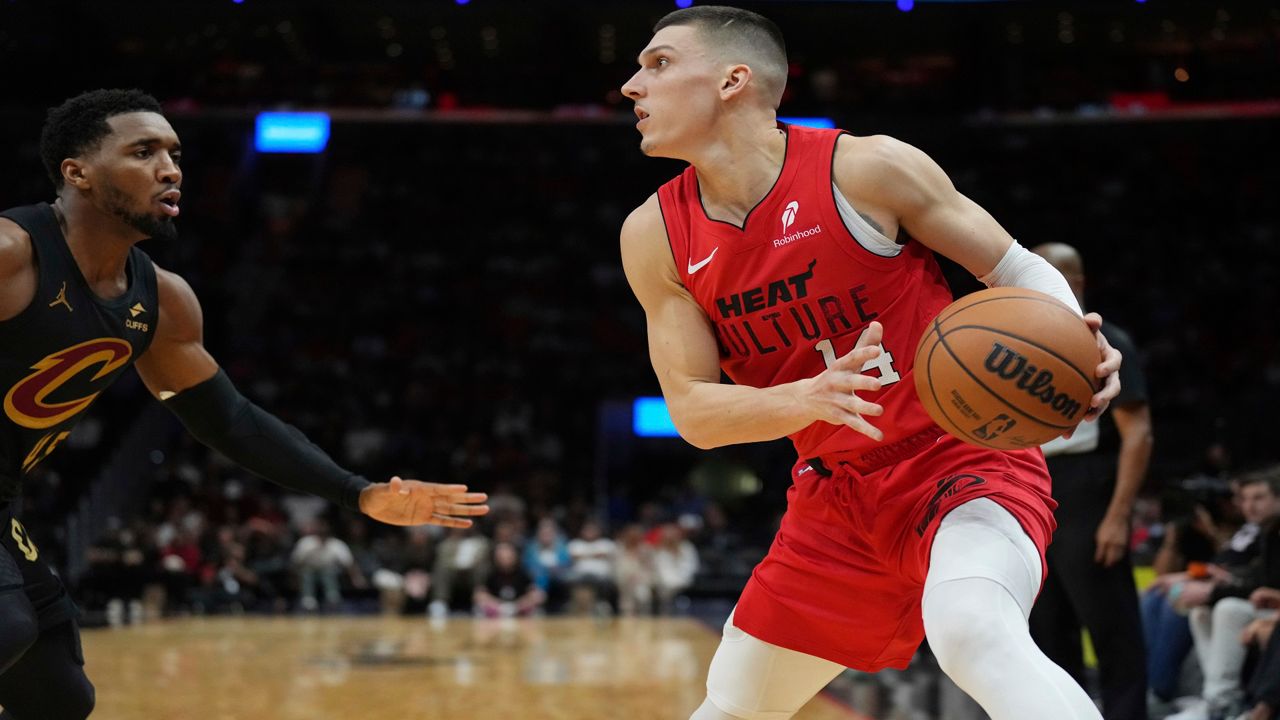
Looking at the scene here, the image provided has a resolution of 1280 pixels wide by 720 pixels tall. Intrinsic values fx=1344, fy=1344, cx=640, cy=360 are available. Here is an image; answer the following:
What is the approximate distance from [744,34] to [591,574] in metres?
13.4

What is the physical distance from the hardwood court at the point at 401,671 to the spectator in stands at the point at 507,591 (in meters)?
1.45

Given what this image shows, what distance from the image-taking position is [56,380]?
3.65m

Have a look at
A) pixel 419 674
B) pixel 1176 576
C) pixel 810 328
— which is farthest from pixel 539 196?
pixel 810 328

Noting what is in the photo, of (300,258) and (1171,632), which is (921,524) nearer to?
(1171,632)

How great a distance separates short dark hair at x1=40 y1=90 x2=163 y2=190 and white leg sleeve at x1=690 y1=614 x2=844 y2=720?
2188mm

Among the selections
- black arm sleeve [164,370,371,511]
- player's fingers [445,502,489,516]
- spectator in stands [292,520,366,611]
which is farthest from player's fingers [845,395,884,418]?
spectator in stands [292,520,366,611]

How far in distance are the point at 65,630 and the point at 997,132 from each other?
21.3m

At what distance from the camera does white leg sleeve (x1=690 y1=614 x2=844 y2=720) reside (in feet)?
11.0

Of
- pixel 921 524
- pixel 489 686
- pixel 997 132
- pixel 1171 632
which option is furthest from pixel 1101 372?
pixel 997 132

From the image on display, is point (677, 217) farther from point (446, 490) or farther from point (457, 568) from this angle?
point (457, 568)

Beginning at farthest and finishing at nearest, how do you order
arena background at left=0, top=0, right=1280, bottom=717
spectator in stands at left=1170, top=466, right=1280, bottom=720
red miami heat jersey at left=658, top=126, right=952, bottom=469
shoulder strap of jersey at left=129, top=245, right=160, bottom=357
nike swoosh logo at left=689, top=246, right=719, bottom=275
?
arena background at left=0, top=0, right=1280, bottom=717, spectator in stands at left=1170, top=466, right=1280, bottom=720, shoulder strap of jersey at left=129, top=245, right=160, bottom=357, nike swoosh logo at left=689, top=246, right=719, bottom=275, red miami heat jersey at left=658, top=126, right=952, bottom=469

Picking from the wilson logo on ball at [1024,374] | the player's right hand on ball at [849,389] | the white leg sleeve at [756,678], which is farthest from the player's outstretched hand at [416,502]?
the wilson logo on ball at [1024,374]

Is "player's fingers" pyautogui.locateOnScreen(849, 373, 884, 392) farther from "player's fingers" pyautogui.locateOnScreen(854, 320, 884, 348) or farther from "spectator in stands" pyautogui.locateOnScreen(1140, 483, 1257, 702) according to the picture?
"spectator in stands" pyautogui.locateOnScreen(1140, 483, 1257, 702)

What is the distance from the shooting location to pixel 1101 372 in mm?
2988
